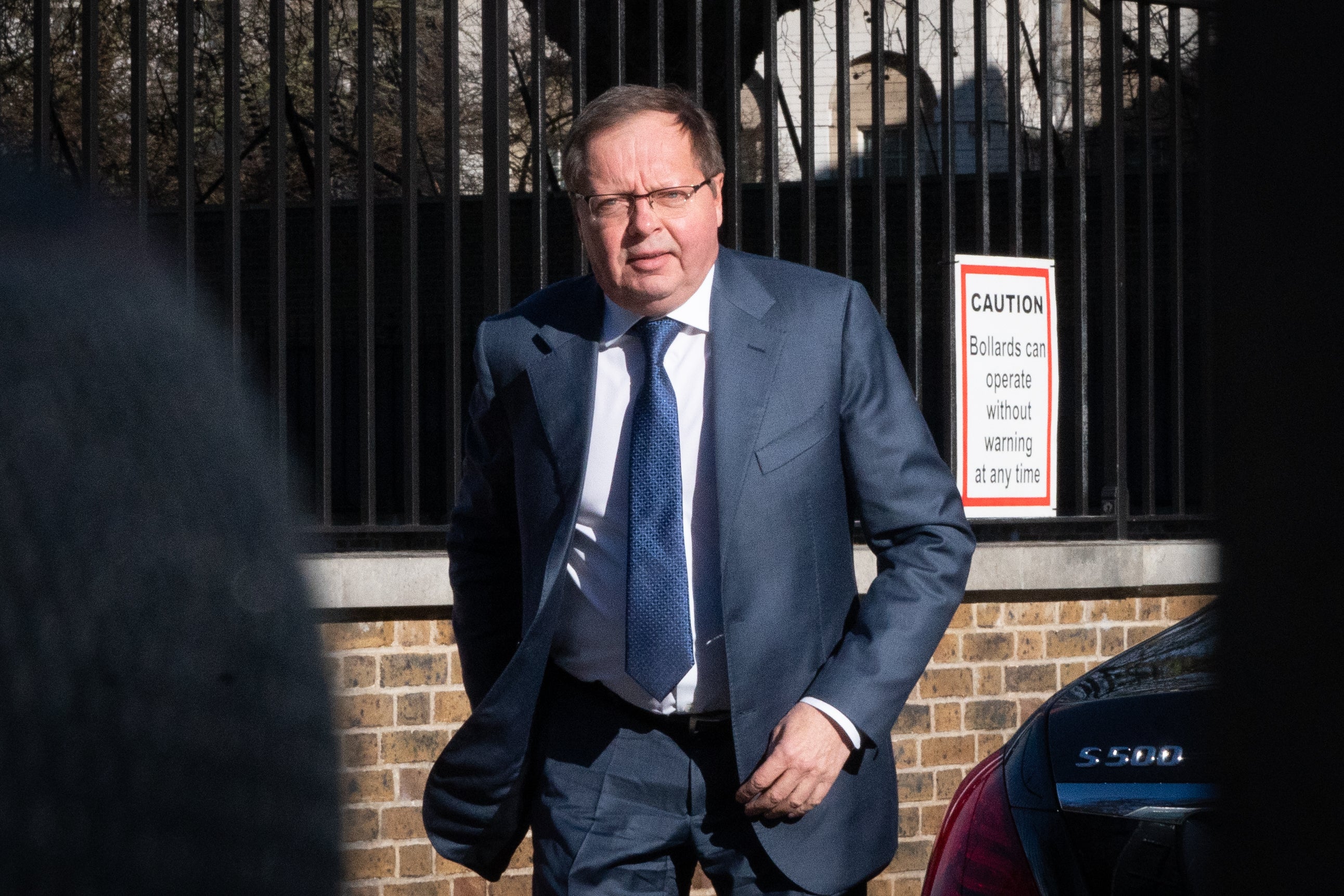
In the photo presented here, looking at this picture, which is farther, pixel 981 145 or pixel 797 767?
pixel 981 145

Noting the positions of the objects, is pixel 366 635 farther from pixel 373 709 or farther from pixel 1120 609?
pixel 1120 609

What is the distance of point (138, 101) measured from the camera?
185 inches

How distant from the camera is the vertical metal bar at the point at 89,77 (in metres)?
4.55

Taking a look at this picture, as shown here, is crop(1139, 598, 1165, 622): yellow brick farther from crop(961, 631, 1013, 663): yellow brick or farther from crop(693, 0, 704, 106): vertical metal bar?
crop(693, 0, 704, 106): vertical metal bar

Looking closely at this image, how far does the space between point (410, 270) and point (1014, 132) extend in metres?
2.16

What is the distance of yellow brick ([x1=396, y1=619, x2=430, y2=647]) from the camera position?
15.3ft

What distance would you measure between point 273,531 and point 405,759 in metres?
4.01

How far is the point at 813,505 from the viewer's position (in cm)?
247

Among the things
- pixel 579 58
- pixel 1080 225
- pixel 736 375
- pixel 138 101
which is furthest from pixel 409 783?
pixel 1080 225

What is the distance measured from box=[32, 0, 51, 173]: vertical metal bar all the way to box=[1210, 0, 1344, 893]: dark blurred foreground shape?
440cm

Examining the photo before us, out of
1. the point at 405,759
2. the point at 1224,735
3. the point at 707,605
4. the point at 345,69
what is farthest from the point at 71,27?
the point at 345,69

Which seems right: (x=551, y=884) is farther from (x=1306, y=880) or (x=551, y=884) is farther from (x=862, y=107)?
(x=862, y=107)

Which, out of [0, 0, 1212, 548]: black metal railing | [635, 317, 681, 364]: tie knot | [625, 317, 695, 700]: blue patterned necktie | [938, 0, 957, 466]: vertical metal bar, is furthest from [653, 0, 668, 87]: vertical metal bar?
[625, 317, 695, 700]: blue patterned necktie

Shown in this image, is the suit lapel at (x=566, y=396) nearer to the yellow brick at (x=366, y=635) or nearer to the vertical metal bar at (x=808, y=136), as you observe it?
the yellow brick at (x=366, y=635)
